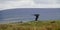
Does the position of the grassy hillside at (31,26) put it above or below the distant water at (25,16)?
above

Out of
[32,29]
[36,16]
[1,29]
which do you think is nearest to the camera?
[32,29]

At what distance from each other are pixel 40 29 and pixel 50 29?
857 mm

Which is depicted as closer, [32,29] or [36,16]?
[32,29]

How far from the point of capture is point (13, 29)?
47.3 ft

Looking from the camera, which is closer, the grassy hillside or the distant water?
the grassy hillside

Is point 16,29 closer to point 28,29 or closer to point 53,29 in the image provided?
point 28,29

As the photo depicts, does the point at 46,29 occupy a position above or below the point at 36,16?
above

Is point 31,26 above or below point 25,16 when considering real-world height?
above

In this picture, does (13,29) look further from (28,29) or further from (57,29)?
(57,29)

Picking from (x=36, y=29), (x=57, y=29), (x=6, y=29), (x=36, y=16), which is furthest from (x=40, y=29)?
(x=36, y=16)

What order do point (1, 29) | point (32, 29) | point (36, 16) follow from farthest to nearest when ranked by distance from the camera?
point (36, 16) < point (1, 29) < point (32, 29)

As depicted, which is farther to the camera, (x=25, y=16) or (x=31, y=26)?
(x=25, y=16)

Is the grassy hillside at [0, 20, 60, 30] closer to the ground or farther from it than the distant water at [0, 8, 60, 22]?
farther from it

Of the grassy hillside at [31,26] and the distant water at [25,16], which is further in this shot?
the distant water at [25,16]
